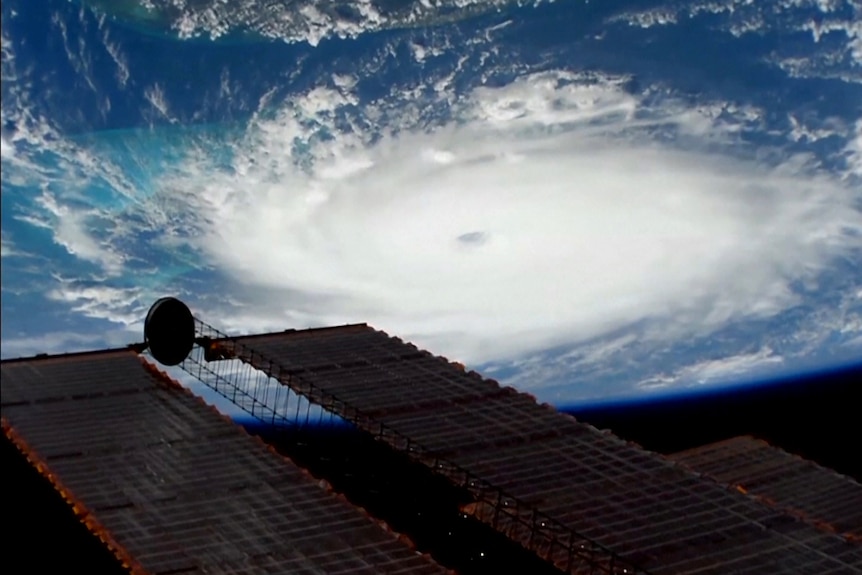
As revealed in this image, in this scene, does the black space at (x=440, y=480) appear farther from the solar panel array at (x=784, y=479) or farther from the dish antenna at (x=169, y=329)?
the solar panel array at (x=784, y=479)

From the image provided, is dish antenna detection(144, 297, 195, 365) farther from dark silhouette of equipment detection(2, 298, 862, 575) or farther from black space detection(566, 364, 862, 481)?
black space detection(566, 364, 862, 481)

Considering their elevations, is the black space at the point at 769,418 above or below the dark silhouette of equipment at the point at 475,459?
above

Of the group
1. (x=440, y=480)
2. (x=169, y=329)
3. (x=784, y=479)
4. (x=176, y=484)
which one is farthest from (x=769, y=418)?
(x=176, y=484)

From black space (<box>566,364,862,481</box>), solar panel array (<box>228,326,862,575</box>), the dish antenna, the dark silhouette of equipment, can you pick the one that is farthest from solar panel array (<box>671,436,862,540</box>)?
the dish antenna

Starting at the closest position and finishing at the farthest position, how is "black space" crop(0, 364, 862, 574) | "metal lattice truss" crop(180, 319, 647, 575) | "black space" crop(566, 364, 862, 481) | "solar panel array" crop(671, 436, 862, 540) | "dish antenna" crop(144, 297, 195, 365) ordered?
1. "metal lattice truss" crop(180, 319, 647, 575)
2. "black space" crop(0, 364, 862, 574)
3. "solar panel array" crop(671, 436, 862, 540)
4. "dish antenna" crop(144, 297, 195, 365)
5. "black space" crop(566, 364, 862, 481)

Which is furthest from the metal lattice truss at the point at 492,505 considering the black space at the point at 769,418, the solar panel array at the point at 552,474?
the black space at the point at 769,418

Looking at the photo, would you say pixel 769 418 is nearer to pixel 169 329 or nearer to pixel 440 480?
pixel 169 329
